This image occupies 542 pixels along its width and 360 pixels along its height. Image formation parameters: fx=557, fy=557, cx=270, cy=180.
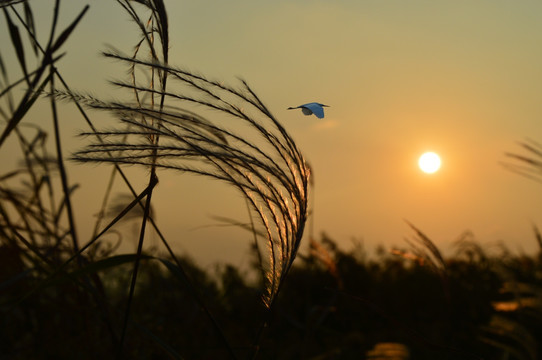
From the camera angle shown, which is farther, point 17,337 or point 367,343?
point 367,343

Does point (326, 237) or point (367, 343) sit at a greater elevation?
point (326, 237)

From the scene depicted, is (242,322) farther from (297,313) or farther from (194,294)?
(194,294)

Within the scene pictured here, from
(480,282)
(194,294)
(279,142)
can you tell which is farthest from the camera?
(480,282)

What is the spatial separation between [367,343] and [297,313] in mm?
1439

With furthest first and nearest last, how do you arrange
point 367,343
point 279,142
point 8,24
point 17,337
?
point 367,343, point 17,337, point 8,24, point 279,142

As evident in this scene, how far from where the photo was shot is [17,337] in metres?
3.11

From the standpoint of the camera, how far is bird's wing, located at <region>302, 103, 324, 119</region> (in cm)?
102

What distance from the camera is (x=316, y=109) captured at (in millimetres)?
1031

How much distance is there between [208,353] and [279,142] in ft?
6.57

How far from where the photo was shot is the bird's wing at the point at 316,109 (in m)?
1.02

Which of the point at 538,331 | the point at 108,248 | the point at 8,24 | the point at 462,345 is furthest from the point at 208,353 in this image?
the point at 538,331

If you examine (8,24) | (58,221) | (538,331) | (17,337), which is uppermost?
(538,331)

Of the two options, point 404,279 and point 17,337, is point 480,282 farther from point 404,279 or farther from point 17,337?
point 17,337

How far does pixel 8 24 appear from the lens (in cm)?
158
